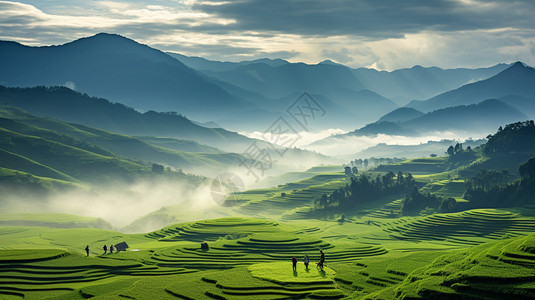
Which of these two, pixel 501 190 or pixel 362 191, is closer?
pixel 501 190

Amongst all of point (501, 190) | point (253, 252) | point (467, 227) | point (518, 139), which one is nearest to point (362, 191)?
point (501, 190)

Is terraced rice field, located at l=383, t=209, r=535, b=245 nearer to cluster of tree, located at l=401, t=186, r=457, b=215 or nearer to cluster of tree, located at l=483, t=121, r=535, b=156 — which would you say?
A: cluster of tree, located at l=401, t=186, r=457, b=215

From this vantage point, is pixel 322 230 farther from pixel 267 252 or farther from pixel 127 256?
pixel 127 256

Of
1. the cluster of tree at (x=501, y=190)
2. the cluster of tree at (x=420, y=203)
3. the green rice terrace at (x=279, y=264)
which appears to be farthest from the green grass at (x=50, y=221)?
the cluster of tree at (x=501, y=190)

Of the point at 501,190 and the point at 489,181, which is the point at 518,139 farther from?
the point at 501,190

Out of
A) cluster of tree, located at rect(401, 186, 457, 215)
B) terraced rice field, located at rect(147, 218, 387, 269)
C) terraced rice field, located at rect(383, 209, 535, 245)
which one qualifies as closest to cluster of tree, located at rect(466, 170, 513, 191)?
cluster of tree, located at rect(401, 186, 457, 215)

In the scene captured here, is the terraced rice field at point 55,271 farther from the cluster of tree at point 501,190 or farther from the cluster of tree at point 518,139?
the cluster of tree at point 518,139

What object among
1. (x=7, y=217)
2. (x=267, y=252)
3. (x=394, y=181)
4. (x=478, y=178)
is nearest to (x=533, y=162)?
(x=478, y=178)
